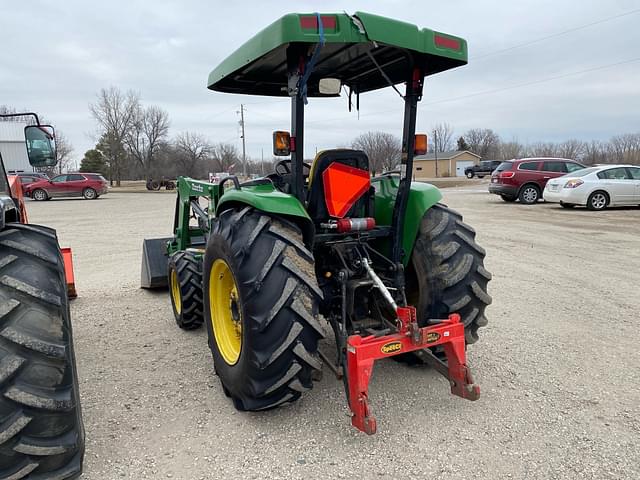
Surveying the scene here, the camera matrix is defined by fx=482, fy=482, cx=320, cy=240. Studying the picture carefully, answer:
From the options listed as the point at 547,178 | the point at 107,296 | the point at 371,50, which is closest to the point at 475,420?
the point at 371,50

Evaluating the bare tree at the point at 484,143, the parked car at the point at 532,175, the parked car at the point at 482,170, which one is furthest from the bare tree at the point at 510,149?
the parked car at the point at 532,175

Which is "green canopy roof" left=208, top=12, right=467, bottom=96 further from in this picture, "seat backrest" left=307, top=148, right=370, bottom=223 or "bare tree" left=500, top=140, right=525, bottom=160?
"bare tree" left=500, top=140, right=525, bottom=160

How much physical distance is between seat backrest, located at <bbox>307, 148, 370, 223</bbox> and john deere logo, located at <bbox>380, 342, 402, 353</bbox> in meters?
1.02

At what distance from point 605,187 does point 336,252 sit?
541 inches

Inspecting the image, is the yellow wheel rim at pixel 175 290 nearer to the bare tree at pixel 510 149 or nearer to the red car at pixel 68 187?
the red car at pixel 68 187

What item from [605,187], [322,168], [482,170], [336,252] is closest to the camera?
[322,168]

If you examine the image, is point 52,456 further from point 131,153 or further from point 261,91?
point 131,153

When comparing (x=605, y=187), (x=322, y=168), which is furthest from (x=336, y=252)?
(x=605, y=187)

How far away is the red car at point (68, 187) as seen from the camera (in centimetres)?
2506

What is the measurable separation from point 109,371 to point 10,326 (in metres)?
1.77

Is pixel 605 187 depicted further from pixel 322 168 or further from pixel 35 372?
pixel 35 372

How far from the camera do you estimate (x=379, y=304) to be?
139 inches

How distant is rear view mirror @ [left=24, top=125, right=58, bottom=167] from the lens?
3.31m

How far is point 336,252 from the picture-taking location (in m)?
3.39
